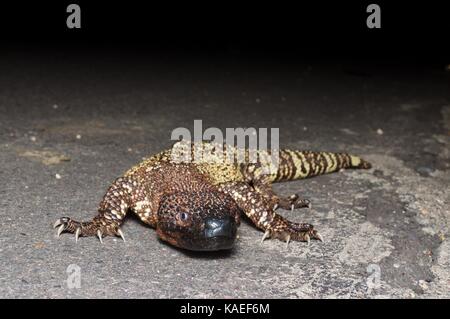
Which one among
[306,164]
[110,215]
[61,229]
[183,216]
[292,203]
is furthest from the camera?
[306,164]

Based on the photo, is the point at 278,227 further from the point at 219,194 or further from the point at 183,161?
the point at 183,161

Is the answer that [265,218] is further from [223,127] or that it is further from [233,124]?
[233,124]

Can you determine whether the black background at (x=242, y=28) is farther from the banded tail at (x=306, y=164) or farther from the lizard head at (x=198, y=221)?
the lizard head at (x=198, y=221)

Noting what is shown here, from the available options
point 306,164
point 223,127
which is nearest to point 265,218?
point 306,164

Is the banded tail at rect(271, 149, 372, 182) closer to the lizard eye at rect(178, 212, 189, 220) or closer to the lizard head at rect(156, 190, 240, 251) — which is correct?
the lizard head at rect(156, 190, 240, 251)

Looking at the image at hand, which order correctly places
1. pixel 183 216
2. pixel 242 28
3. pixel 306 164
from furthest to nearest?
pixel 242 28 < pixel 306 164 < pixel 183 216

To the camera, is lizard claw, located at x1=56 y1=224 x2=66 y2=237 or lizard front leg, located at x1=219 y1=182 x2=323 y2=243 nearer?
lizard claw, located at x1=56 y1=224 x2=66 y2=237

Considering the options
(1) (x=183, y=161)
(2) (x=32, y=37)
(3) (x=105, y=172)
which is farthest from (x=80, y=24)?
(1) (x=183, y=161)

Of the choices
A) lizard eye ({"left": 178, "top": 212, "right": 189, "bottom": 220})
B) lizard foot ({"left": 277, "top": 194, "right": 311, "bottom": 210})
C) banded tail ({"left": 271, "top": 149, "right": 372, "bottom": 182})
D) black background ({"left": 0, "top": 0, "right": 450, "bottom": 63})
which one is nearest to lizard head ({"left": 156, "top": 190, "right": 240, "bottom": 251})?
lizard eye ({"left": 178, "top": 212, "right": 189, "bottom": 220})
